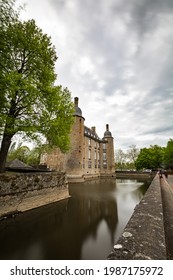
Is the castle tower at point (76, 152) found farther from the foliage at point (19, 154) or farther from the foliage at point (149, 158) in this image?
the foliage at point (149, 158)

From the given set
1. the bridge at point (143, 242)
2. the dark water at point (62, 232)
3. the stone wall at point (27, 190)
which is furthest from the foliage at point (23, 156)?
the bridge at point (143, 242)

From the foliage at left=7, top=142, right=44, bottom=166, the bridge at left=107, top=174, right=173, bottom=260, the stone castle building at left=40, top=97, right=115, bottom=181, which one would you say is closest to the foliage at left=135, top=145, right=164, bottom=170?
the stone castle building at left=40, top=97, right=115, bottom=181

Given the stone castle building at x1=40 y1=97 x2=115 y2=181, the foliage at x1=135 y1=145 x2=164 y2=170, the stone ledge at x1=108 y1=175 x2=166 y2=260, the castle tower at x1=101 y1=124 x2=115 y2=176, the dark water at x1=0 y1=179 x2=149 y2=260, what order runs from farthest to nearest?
1. the foliage at x1=135 y1=145 x2=164 y2=170
2. the castle tower at x1=101 y1=124 x2=115 y2=176
3. the stone castle building at x1=40 y1=97 x2=115 y2=181
4. the dark water at x1=0 y1=179 x2=149 y2=260
5. the stone ledge at x1=108 y1=175 x2=166 y2=260

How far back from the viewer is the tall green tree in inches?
285

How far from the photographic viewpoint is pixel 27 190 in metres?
8.31

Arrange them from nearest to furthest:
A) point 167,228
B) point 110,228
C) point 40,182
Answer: point 167,228
point 110,228
point 40,182

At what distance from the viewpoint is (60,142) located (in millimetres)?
9570

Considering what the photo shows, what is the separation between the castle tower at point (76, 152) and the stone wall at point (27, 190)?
13.3 metres

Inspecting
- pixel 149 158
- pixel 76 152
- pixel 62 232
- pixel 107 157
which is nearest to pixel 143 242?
pixel 62 232

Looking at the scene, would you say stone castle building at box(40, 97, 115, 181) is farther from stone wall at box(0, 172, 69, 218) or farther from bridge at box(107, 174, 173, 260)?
bridge at box(107, 174, 173, 260)
